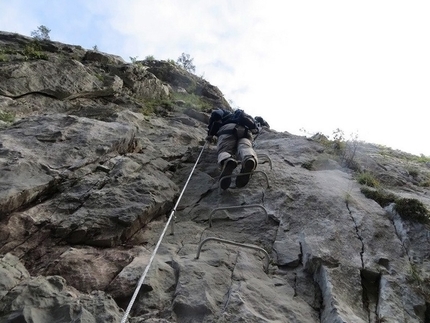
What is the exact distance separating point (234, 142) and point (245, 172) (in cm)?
104

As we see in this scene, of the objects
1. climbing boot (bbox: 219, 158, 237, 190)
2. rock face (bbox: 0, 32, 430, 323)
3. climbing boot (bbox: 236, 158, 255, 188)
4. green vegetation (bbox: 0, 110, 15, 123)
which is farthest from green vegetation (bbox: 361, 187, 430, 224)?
green vegetation (bbox: 0, 110, 15, 123)

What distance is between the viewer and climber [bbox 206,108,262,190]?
660 centimetres

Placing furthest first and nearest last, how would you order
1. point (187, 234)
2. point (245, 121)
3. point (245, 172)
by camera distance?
point (245, 121), point (245, 172), point (187, 234)

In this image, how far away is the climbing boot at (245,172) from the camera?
21.6ft

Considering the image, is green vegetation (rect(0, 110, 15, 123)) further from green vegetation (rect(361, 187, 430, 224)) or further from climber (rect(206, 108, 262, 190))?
green vegetation (rect(361, 187, 430, 224))

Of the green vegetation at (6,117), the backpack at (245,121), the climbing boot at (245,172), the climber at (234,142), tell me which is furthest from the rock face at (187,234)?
the backpack at (245,121)

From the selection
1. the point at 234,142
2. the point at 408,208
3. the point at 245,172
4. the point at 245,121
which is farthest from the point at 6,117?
the point at 408,208

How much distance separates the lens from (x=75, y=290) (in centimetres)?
365

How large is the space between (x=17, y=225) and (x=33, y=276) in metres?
0.96

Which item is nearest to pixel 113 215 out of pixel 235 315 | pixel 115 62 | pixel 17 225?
pixel 17 225

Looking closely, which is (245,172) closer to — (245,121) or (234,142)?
(234,142)

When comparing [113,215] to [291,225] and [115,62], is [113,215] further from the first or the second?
[115,62]

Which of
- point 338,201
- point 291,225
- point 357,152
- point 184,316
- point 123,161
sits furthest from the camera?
point 357,152

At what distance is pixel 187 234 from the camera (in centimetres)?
541
